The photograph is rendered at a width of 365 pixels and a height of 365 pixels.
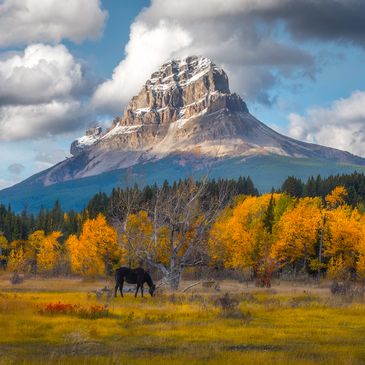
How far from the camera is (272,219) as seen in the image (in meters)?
84.0

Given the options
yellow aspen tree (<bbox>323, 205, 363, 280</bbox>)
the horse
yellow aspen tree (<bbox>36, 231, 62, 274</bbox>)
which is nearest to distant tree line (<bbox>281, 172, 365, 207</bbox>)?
yellow aspen tree (<bbox>36, 231, 62, 274</bbox>)

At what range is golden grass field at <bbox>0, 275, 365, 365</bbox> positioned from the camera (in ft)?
51.2

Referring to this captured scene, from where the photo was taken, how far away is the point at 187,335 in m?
20.4

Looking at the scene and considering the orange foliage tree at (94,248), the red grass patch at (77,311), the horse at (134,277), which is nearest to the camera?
the red grass patch at (77,311)

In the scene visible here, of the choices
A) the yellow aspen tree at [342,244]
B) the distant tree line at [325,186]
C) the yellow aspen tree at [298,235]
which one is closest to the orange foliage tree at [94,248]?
the yellow aspen tree at [298,235]

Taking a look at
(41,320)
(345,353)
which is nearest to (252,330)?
(345,353)

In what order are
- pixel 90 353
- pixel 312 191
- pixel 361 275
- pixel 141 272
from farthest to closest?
pixel 312 191
pixel 361 275
pixel 141 272
pixel 90 353

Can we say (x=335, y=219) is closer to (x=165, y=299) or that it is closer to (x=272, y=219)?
(x=272, y=219)

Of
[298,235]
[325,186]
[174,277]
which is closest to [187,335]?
[174,277]

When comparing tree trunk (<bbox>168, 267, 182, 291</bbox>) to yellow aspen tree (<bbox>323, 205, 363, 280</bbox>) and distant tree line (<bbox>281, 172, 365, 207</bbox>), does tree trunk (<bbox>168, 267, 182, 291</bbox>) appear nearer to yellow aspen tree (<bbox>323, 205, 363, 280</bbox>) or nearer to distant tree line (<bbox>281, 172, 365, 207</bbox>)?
yellow aspen tree (<bbox>323, 205, 363, 280</bbox>)

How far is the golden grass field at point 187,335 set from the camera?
1560 centimetres

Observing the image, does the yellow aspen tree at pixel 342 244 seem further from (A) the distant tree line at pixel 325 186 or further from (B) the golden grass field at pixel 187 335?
(A) the distant tree line at pixel 325 186

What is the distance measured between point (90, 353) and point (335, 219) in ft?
193

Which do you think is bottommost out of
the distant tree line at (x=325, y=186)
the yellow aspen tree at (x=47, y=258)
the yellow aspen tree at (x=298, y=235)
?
the yellow aspen tree at (x=47, y=258)
